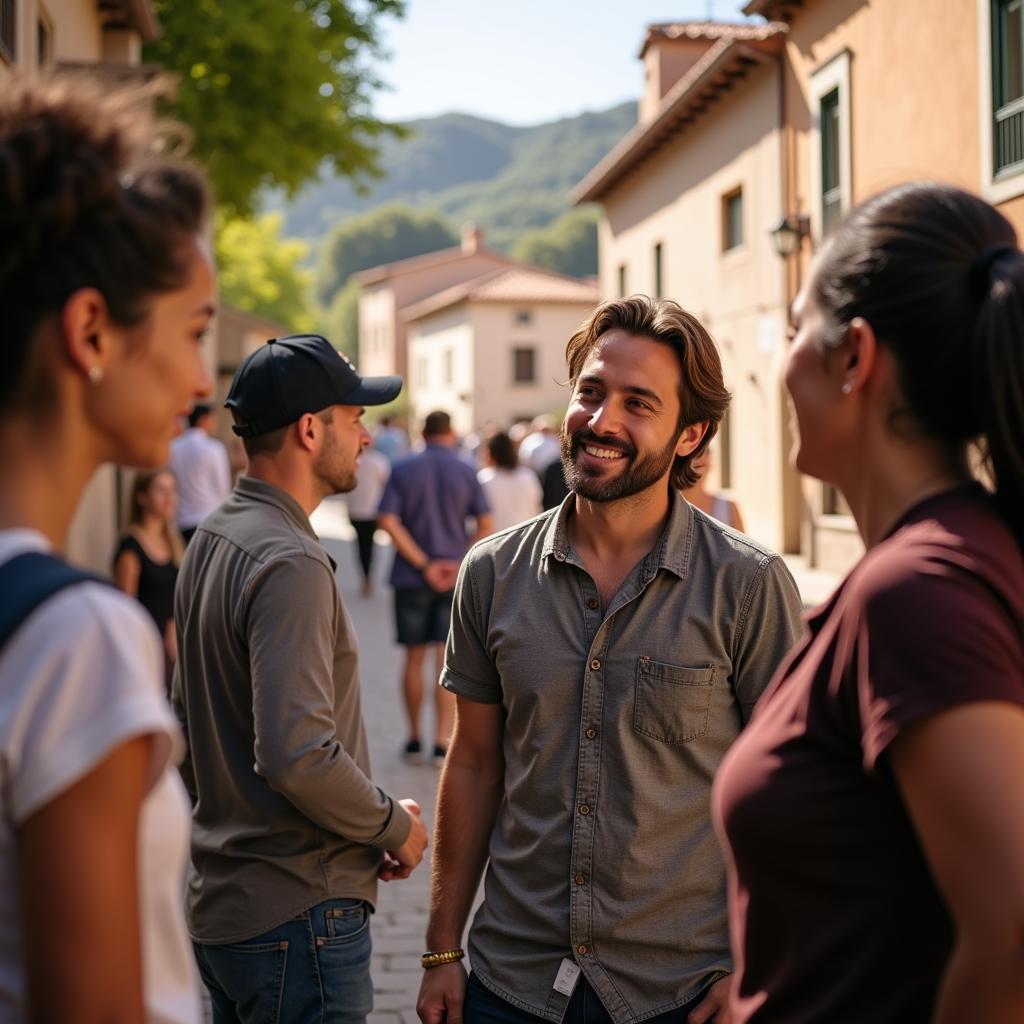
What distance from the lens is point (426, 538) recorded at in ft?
30.7

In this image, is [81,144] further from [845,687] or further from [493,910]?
[493,910]

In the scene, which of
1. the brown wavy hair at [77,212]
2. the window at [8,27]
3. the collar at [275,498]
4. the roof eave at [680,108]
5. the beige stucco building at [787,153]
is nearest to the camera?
the brown wavy hair at [77,212]

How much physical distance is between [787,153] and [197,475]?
1271 centimetres

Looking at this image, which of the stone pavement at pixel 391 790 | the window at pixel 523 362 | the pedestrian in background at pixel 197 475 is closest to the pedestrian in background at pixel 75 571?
the stone pavement at pixel 391 790

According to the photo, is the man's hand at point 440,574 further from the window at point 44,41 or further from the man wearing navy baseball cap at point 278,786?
the window at point 44,41

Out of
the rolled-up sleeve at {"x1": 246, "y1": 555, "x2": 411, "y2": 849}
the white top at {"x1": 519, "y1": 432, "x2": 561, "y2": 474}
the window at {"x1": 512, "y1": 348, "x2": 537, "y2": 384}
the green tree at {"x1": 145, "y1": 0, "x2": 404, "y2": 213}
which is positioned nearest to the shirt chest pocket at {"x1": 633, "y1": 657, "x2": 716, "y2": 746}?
the rolled-up sleeve at {"x1": 246, "y1": 555, "x2": 411, "y2": 849}

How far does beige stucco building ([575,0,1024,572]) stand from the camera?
14.2m

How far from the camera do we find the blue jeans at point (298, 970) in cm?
298

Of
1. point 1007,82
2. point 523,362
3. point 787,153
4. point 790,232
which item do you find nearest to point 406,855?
point 1007,82

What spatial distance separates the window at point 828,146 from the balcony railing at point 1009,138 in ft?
15.2

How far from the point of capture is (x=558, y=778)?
2832 millimetres

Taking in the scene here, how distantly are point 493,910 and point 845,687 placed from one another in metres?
1.40

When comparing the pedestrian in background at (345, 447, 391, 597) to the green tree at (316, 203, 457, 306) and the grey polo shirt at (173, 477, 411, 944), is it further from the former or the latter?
the green tree at (316, 203, 457, 306)

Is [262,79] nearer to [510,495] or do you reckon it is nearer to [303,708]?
[510,495]
